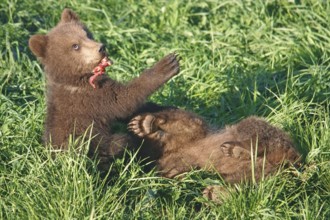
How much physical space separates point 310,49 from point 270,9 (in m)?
1.07

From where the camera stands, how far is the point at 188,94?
8203mm

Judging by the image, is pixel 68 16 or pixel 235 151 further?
pixel 68 16

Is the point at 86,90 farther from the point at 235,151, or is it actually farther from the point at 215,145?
the point at 235,151

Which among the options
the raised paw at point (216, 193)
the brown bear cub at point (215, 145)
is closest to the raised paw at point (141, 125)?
the brown bear cub at point (215, 145)

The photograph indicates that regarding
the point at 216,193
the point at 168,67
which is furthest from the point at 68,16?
the point at 216,193

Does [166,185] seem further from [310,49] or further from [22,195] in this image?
[310,49]

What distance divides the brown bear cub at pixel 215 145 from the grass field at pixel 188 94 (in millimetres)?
175

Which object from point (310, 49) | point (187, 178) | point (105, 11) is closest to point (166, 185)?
point (187, 178)

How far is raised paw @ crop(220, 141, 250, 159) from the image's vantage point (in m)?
6.68

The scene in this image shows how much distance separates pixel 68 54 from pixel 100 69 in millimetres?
285

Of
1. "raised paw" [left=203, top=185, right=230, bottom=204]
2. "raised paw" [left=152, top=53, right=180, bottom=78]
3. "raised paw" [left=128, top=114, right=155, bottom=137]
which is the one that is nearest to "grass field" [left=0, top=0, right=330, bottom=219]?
"raised paw" [left=203, top=185, right=230, bottom=204]

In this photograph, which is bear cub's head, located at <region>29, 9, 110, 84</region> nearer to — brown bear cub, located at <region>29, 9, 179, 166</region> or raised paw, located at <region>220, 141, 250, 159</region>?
brown bear cub, located at <region>29, 9, 179, 166</region>

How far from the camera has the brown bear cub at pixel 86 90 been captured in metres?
6.65

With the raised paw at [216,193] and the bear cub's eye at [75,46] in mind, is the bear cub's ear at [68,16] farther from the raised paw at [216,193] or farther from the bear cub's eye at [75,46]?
the raised paw at [216,193]
